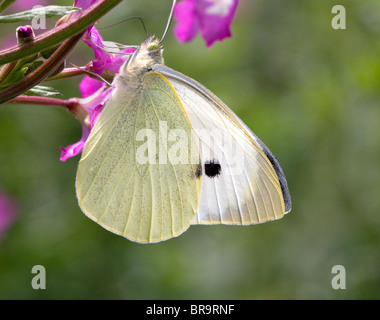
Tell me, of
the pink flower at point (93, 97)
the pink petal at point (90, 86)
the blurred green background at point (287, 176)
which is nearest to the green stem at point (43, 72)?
the pink flower at point (93, 97)

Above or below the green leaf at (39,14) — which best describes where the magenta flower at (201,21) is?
below

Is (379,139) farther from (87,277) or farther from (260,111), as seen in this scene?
(87,277)

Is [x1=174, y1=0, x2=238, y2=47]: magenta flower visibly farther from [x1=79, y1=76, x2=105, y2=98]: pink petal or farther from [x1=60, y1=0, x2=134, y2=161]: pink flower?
[x1=79, y1=76, x2=105, y2=98]: pink petal

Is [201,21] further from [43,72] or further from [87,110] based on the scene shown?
[87,110]

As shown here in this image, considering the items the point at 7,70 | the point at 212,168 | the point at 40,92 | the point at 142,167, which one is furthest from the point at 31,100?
the point at 212,168

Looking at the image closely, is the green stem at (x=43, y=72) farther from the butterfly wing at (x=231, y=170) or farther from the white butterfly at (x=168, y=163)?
the butterfly wing at (x=231, y=170)

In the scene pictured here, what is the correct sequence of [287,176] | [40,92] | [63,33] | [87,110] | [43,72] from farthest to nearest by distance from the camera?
1. [287,176]
2. [87,110]
3. [40,92]
4. [43,72]
5. [63,33]
